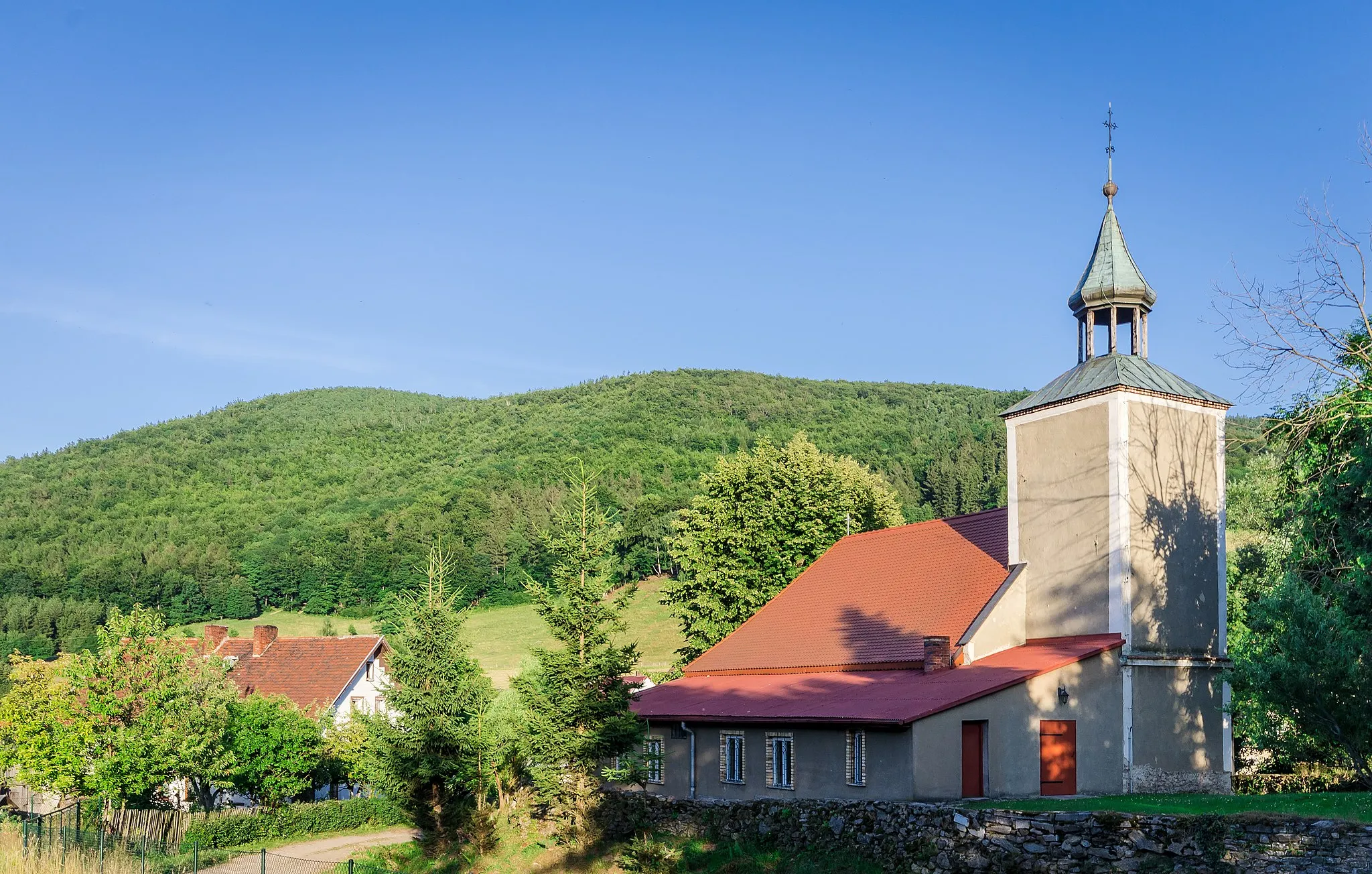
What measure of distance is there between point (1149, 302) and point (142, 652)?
2654cm

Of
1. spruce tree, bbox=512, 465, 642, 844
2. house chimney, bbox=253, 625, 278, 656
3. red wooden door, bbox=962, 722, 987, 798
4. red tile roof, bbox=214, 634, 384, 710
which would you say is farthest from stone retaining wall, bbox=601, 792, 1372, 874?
house chimney, bbox=253, 625, 278, 656

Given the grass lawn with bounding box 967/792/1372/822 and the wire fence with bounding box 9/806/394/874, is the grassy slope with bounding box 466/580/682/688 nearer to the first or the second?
the wire fence with bounding box 9/806/394/874

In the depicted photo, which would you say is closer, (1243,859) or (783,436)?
(1243,859)

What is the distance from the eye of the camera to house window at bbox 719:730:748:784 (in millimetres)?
27047

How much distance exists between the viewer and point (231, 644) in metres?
53.2

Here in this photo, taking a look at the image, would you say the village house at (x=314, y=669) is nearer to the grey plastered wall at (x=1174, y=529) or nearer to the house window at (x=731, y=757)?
the house window at (x=731, y=757)

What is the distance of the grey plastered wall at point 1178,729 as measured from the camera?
2464 centimetres

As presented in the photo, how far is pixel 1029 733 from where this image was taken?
23.5m

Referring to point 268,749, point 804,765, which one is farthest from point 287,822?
point 804,765

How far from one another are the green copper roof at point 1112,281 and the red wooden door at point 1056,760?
10248mm

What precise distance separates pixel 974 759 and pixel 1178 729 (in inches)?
214

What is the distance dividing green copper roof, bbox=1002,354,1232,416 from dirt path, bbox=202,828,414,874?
19682 mm

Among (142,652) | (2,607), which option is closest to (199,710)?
(142,652)

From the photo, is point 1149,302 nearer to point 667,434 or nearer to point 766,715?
point 766,715
